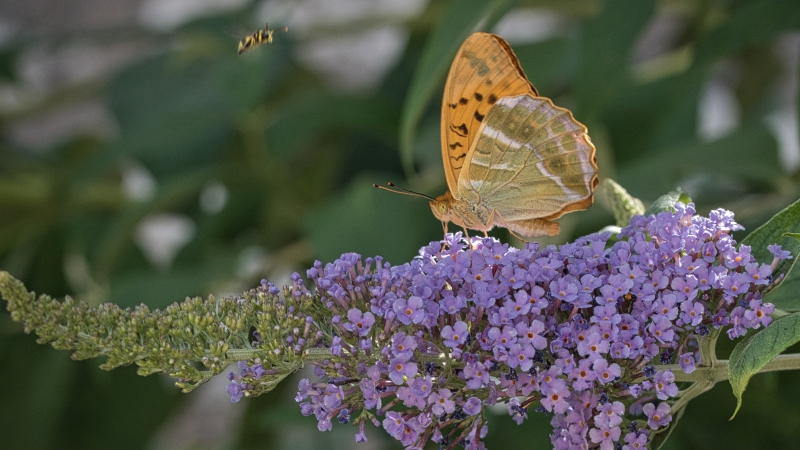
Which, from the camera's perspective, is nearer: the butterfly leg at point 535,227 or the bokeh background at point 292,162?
the butterfly leg at point 535,227

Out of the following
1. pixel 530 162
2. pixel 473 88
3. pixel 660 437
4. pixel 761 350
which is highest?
pixel 473 88

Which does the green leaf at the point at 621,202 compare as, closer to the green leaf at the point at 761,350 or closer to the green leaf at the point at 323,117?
the green leaf at the point at 761,350

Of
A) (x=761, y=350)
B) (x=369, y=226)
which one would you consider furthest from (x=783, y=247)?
(x=369, y=226)

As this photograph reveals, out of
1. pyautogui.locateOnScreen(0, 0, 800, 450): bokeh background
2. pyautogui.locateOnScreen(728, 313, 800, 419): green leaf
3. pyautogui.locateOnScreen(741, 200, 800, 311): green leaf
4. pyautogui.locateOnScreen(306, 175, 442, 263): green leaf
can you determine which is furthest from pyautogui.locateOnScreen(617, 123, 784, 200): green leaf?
pyautogui.locateOnScreen(728, 313, 800, 419): green leaf


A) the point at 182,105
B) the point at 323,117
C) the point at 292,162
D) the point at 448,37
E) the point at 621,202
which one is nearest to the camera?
the point at 621,202

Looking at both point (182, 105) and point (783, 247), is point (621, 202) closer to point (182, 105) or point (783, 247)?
point (783, 247)

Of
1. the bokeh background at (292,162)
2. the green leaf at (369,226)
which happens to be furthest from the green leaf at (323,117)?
the green leaf at (369,226)
